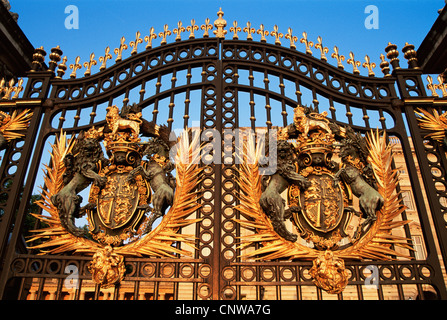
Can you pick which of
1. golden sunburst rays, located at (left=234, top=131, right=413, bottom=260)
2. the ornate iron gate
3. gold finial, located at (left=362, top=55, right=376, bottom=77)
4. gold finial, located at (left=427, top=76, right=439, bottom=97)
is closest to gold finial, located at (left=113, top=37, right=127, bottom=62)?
the ornate iron gate

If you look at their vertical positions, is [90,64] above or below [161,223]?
above

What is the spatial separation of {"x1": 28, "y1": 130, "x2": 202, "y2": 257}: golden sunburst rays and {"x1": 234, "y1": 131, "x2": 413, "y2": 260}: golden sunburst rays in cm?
66

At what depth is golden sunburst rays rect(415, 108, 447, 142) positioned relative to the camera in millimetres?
5266

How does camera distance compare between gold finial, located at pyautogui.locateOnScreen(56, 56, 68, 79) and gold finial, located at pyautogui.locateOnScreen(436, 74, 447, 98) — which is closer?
gold finial, located at pyautogui.locateOnScreen(436, 74, 447, 98)

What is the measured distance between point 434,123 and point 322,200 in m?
2.22

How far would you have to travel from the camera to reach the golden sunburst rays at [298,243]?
4449mm

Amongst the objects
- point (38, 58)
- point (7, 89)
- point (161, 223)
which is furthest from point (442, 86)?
point (7, 89)

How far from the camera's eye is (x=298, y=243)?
4.54 m

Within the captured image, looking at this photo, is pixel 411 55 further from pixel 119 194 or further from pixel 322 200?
pixel 119 194

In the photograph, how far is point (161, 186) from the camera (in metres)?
4.66

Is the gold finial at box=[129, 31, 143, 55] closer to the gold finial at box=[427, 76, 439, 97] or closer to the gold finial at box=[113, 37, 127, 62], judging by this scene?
the gold finial at box=[113, 37, 127, 62]

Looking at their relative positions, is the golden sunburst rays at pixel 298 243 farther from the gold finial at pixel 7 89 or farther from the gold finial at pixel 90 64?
the gold finial at pixel 7 89
